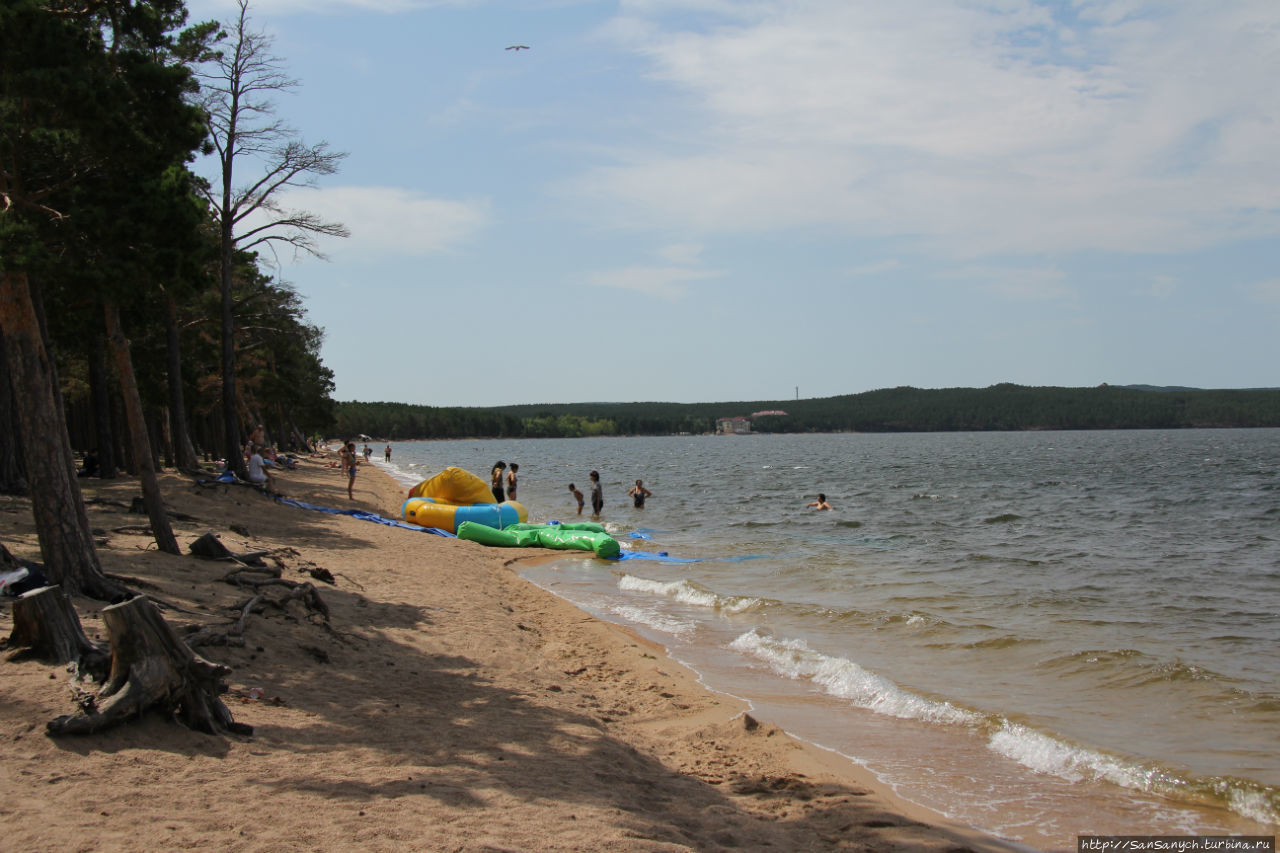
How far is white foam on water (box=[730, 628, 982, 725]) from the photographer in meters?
8.23

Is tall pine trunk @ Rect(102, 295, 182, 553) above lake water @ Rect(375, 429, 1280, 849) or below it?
above

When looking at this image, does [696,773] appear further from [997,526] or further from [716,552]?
[997,526]

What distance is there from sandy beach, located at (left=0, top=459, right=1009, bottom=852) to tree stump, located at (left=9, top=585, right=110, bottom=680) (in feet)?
0.43

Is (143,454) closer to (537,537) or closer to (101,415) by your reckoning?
(537,537)

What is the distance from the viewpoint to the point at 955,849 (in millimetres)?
5195

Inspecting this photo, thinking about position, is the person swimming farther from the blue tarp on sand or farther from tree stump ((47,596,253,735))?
tree stump ((47,596,253,735))

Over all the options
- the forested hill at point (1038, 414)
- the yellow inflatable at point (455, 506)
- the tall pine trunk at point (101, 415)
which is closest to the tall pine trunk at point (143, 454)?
the yellow inflatable at point (455, 506)

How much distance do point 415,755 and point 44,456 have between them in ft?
14.4

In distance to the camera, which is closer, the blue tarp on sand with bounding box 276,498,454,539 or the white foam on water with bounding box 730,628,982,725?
the white foam on water with bounding box 730,628,982,725

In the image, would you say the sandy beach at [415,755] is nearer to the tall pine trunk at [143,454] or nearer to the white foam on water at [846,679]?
the tall pine trunk at [143,454]

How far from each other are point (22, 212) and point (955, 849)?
359 inches

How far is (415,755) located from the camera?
545cm

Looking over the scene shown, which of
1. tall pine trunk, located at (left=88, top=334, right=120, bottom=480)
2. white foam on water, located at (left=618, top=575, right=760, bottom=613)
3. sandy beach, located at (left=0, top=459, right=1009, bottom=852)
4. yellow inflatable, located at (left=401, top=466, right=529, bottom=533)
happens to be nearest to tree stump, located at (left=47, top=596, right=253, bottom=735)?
sandy beach, located at (left=0, top=459, right=1009, bottom=852)

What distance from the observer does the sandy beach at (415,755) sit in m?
4.25
